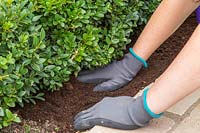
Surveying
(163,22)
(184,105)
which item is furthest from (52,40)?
(184,105)

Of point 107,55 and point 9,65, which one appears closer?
point 9,65

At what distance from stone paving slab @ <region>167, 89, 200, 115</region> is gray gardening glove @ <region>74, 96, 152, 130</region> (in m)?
0.28

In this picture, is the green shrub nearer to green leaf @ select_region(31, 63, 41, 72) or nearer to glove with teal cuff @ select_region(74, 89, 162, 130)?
green leaf @ select_region(31, 63, 41, 72)

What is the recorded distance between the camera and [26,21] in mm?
2402

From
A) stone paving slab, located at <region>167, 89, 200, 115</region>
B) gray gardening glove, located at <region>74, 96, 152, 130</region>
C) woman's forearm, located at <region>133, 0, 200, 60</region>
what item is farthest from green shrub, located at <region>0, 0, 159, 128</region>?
stone paving slab, located at <region>167, 89, 200, 115</region>

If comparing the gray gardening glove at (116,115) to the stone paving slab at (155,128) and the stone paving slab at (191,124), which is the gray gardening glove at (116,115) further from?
the stone paving slab at (191,124)

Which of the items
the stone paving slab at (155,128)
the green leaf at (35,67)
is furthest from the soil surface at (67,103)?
the green leaf at (35,67)

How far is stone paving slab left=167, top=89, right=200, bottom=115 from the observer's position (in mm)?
2770

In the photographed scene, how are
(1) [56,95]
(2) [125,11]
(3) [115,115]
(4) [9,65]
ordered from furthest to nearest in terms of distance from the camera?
(2) [125,11] < (1) [56,95] < (3) [115,115] < (4) [9,65]

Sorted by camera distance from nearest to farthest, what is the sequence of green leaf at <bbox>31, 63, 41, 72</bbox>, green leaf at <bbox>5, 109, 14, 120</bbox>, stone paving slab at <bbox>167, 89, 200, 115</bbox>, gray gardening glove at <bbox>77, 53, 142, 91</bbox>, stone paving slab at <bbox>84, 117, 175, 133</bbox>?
green leaf at <bbox>5, 109, 14, 120</bbox> → green leaf at <bbox>31, 63, 41, 72</bbox> → stone paving slab at <bbox>84, 117, 175, 133</bbox> → stone paving slab at <bbox>167, 89, 200, 115</bbox> → gray gardening glove at <bbox>77, 53, 142, 91</bbox>

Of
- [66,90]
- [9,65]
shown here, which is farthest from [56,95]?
[9,65]

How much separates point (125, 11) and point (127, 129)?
2.69 ft

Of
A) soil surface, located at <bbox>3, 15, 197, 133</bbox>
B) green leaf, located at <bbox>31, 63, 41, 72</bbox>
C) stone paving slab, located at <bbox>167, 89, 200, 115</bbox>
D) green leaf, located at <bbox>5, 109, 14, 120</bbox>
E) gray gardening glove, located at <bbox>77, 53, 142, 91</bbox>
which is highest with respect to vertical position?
green leaf, located at <bbox>31, 63, 41, 72</bbox>

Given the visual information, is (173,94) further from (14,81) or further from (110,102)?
(14,81)
